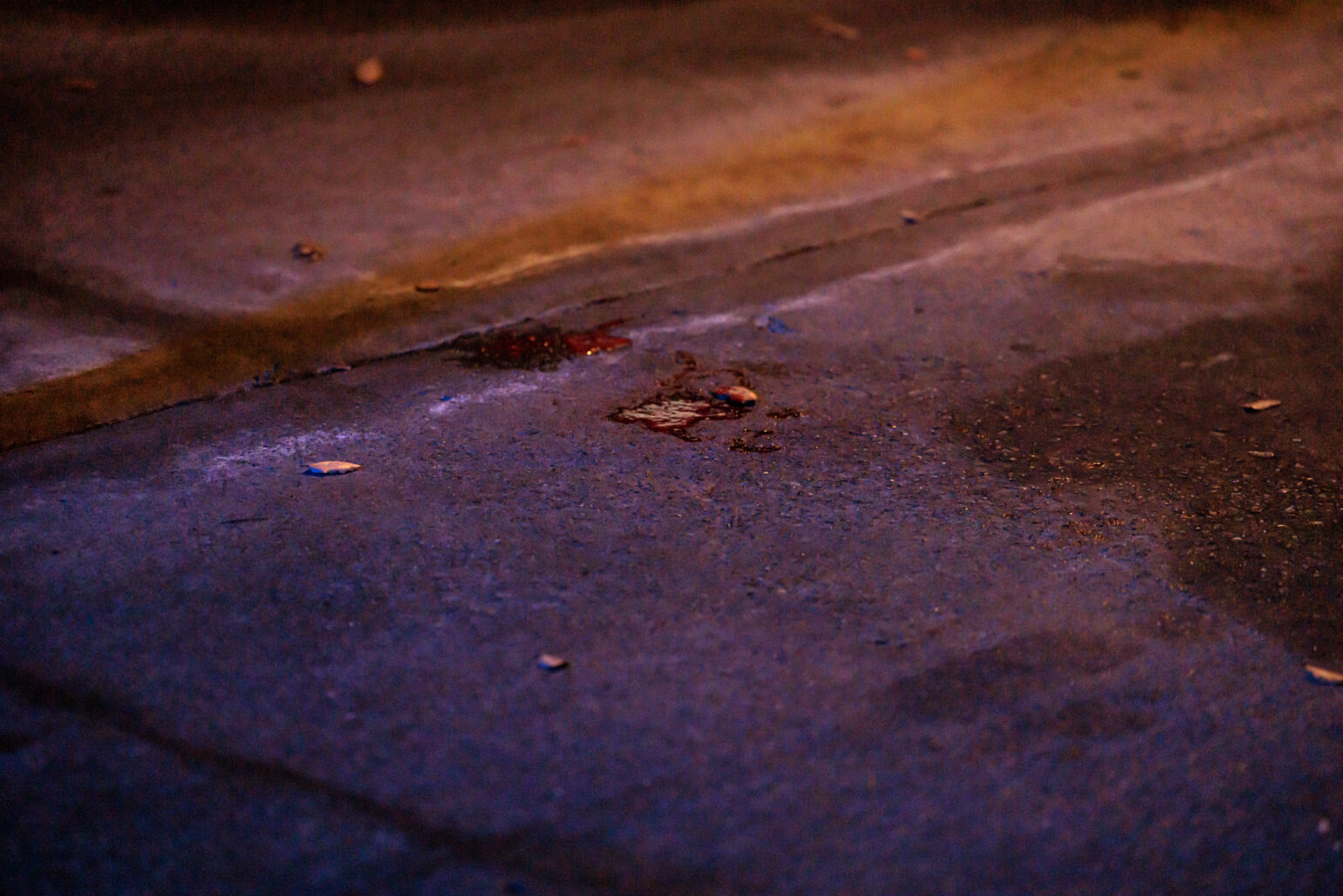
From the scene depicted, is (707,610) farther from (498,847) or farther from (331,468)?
(331,468)

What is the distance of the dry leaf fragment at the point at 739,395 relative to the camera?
4.09 m

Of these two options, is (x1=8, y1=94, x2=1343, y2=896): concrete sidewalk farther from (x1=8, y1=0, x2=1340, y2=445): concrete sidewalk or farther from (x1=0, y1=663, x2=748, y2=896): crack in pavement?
(x1=8, y1=0, x2=1340, y2=445): concrete sidewalk

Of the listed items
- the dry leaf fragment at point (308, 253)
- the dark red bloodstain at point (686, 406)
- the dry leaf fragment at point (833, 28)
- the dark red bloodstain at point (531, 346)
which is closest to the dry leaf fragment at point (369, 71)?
the dry leaf fragment at point (308, 253)

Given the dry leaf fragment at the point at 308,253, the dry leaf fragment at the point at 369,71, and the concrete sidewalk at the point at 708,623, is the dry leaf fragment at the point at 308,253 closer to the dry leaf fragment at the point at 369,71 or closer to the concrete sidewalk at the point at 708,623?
the concrete sidewalk at the point at 708,623

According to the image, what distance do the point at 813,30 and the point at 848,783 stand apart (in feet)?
20.0

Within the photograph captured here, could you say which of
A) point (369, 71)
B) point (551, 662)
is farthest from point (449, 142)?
point (551, 662)

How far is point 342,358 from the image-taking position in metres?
4.33

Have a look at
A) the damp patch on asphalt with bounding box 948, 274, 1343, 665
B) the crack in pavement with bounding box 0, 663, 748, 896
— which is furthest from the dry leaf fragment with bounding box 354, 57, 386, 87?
the crack in pavement with bounding box 0, 663, 748, 896

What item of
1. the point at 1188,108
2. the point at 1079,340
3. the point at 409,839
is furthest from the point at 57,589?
the point at 1188,108

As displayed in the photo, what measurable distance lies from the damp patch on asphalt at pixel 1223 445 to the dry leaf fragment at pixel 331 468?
1.97m

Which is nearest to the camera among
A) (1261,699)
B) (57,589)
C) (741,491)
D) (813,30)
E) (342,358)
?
(1261,699)

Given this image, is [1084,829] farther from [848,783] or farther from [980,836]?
[848,783]

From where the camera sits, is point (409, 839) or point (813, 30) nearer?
point (409, 839)

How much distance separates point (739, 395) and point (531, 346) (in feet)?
2.93
